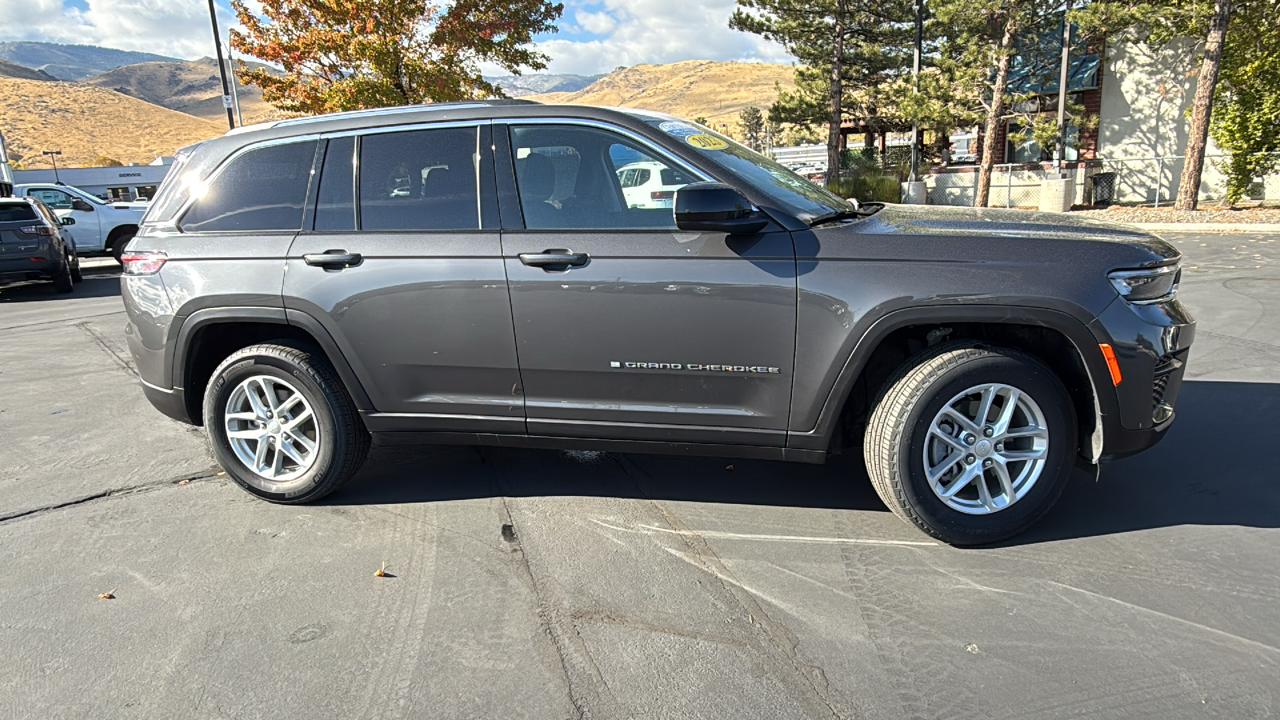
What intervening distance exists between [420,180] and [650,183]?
1075mm

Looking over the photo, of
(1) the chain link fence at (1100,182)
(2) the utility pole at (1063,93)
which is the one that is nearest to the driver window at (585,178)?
(1) the chain link fence at (1100,182)

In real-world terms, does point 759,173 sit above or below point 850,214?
above

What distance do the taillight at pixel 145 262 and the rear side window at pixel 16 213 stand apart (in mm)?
10315

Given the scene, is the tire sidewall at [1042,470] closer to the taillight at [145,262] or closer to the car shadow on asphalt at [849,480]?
the car shadow on asphalt at [849,480]

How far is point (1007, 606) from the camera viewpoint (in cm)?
278

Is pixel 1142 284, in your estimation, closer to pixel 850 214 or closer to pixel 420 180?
pixel 850 214

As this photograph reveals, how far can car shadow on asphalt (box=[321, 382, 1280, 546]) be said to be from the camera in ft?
11.2

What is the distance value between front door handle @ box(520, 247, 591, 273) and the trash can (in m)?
23.1

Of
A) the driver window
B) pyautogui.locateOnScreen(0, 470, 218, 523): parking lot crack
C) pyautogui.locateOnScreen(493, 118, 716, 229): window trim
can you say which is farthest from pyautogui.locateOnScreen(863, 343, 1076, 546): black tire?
pyautogui.locateOnScreen(0, 470, 218, 523): parking lot crack

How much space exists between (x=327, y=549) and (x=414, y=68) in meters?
13.4

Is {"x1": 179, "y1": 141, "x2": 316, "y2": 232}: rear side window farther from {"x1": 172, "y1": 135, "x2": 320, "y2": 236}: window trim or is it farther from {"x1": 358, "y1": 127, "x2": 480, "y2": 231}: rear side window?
{"x1": 358, "y1": 127, "x2": 480, "y2": 231}: rear side window

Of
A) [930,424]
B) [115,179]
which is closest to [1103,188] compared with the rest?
[930,424]

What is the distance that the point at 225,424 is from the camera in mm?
3863

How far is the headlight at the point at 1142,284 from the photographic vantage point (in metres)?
2.96
